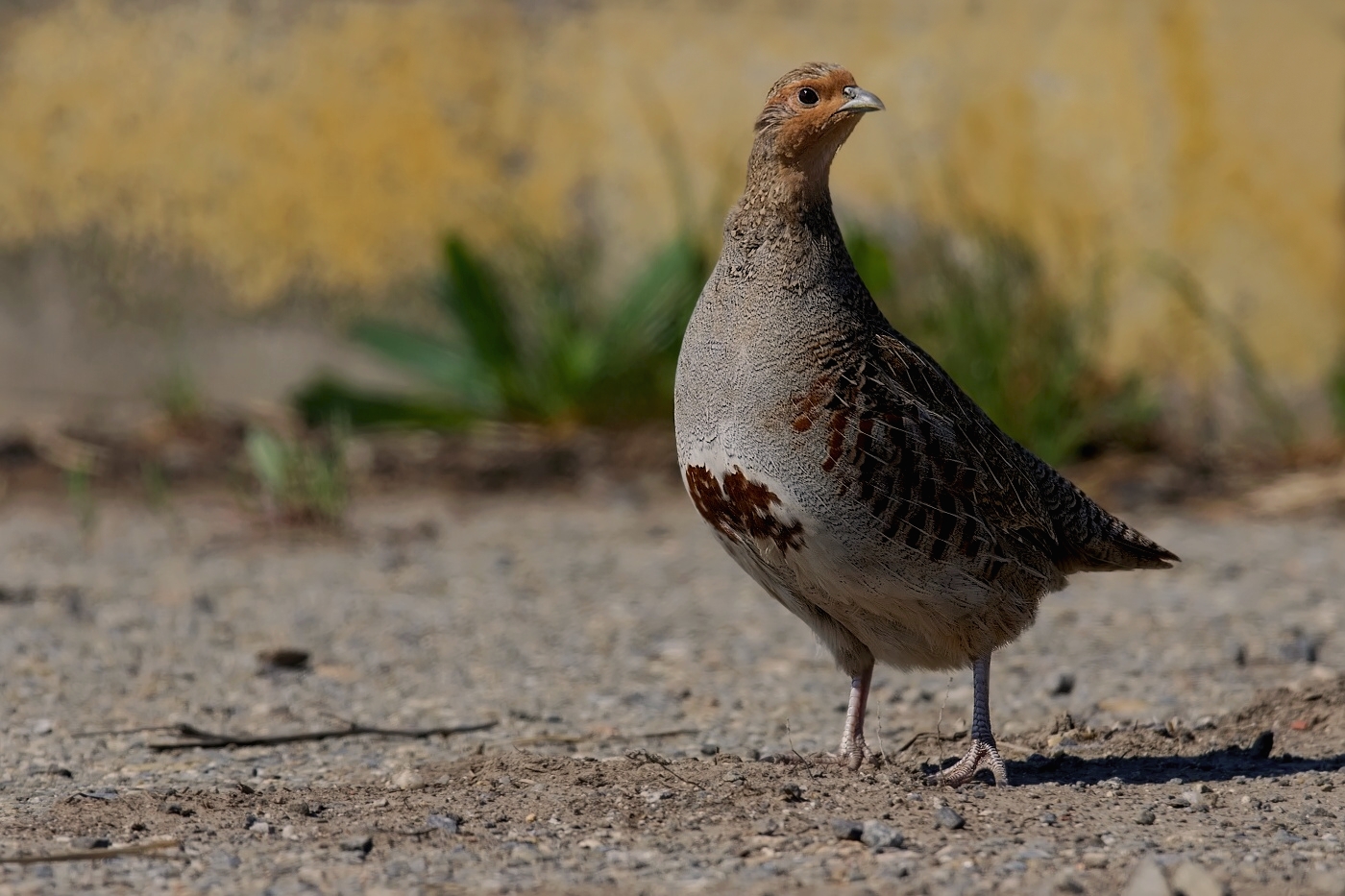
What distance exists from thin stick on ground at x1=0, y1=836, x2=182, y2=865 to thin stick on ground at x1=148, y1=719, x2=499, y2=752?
104 centimetres

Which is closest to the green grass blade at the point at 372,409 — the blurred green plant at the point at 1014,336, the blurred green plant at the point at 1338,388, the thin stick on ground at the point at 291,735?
the blurred green plant at the point at 1014,336

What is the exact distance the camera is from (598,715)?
4984 mm

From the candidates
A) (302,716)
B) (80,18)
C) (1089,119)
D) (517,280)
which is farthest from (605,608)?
(80,18)

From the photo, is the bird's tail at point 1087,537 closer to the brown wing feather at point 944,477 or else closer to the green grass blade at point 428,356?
the brown wing feather at point 944,477

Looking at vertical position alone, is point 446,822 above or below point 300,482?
below

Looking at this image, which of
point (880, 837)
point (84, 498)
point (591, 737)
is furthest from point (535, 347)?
point (880, 837)

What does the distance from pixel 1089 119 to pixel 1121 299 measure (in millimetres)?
872

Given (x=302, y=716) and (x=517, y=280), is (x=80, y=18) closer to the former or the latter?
(x=517, y=280)

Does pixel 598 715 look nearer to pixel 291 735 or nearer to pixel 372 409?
pixel 291 735

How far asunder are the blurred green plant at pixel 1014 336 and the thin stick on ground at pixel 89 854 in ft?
16.6

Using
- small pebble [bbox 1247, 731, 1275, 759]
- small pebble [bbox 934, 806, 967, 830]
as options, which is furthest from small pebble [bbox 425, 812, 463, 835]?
small pebble [bbox 1247, 731, 1275, 759]

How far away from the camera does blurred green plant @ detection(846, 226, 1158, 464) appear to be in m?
7.95

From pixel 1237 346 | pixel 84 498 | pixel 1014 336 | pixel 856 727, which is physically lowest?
pixel 84 498

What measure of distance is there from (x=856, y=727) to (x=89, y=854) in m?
1.80
